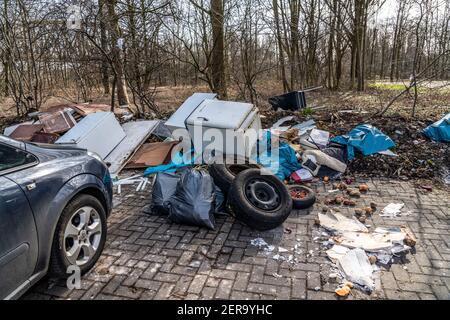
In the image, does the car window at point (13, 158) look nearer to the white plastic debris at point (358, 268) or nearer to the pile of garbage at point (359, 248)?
the pile of garbage at point (359, 248)

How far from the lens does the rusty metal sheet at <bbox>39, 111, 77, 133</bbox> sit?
6856 millimetres

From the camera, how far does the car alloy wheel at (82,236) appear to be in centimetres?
290

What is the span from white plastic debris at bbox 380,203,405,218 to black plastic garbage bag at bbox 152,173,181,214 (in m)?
2.76

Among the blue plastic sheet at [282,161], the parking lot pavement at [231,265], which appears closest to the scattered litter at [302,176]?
the blue plastic sheet at [282,161]

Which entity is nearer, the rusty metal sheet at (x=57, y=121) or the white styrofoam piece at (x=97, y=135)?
the white styrofoam piece at (x=97, y=135)

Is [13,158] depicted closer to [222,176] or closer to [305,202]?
[222,176]

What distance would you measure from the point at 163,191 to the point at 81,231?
1.53 m

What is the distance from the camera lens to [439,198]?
186 inches

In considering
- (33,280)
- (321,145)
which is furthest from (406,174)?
(33,280)

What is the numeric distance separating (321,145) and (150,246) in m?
3.90

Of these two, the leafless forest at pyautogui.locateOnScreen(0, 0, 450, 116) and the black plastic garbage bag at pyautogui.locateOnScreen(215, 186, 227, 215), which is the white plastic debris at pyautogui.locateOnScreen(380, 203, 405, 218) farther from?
the leafless forest at pyautogui.locateOnScreen(0, 0, 450, 116)

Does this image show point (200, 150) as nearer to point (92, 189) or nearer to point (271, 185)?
point (271, 185)

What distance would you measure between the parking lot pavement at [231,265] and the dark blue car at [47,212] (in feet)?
1.10

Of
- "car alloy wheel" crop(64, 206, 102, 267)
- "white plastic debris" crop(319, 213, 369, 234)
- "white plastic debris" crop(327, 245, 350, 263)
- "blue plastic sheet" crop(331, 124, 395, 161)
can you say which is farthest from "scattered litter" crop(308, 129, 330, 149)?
"car alloy wheel" crop(64, 206, 102, 267)
